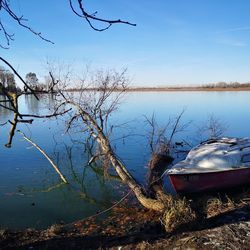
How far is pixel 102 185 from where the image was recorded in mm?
14578

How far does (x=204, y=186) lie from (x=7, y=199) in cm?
746

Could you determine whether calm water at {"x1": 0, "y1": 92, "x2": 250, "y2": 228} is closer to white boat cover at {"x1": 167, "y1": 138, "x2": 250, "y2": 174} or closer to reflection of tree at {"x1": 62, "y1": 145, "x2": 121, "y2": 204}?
reflection of tree at {"x1": 62, "y1": 145, "x2": 121, "y2": 204}

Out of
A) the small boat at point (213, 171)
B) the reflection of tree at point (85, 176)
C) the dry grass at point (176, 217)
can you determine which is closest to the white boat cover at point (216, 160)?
the small boat at point (213, 171)

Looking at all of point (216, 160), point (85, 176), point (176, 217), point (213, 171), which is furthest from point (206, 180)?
point (85, 176)

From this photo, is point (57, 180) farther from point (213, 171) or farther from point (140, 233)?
point (140, 233)

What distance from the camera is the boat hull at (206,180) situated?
1268 cm

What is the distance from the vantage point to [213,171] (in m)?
12.7

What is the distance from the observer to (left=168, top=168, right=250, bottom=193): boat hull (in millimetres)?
12683

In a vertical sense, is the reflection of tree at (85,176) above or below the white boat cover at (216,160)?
below

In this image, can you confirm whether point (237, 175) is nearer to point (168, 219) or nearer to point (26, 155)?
point (168, 219)

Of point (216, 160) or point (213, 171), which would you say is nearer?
point (213, 171)

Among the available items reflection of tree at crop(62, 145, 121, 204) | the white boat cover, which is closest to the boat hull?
the white boat cover

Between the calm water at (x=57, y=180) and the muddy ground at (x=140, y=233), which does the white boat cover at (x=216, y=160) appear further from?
the muddy ground at (x=140, y=233)

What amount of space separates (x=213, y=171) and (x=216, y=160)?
66 centimetres
